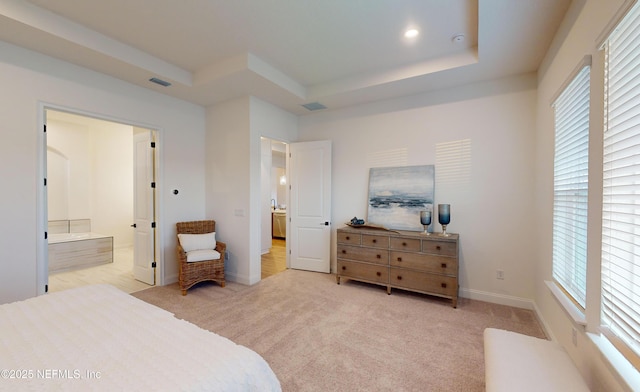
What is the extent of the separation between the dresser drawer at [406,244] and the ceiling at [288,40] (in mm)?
2092

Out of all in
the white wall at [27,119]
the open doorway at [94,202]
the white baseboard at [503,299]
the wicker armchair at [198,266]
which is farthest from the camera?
the open doorway at [94,202]

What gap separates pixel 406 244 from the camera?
354 centimetres

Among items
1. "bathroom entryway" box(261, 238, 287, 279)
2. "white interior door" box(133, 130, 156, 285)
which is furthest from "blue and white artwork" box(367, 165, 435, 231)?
"white interior door" box(133, 130, 156, 285)

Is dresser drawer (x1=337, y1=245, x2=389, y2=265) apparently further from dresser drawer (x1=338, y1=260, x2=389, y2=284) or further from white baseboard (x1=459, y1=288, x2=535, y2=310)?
white baseboard (x1=459, y1=288, x2=535, y2=310)

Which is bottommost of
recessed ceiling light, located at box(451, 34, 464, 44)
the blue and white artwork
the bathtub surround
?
the bathtub surround

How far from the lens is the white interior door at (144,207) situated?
4.05 metres

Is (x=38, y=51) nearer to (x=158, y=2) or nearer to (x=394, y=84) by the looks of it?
(x=158, y=2)

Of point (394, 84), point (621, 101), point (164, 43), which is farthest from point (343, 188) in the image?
point (621, 101)

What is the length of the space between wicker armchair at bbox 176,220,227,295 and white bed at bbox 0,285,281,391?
6.53 ft

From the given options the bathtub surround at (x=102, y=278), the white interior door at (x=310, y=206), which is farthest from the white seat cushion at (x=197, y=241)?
the white interior door at (x=310, y=206)

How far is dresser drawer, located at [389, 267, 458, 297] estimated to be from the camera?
3260mm

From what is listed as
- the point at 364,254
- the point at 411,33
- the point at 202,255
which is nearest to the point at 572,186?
the point at 411,33

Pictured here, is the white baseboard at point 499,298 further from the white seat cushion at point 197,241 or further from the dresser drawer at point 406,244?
the white seat cushion at point 197,241

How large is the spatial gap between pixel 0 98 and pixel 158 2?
190 cm
